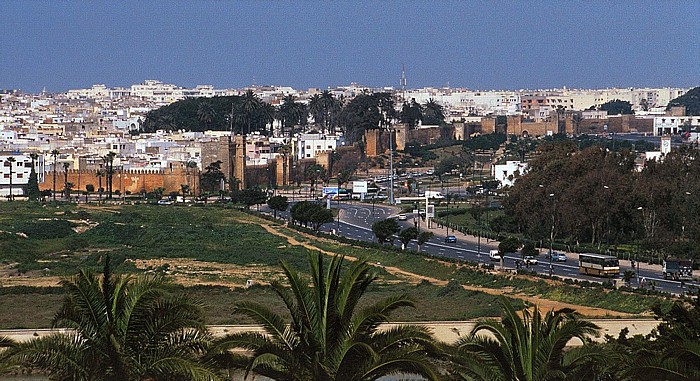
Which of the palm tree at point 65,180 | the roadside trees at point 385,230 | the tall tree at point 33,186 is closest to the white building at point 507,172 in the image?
the palm tree at point 65,180

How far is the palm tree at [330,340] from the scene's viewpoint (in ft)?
35.1

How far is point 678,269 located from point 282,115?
239 ft

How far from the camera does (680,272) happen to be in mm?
33000

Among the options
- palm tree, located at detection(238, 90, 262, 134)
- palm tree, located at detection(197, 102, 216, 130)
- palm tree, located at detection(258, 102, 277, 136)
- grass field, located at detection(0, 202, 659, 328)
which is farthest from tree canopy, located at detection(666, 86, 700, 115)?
grass field, located at detection(0, 202, 659, 328)

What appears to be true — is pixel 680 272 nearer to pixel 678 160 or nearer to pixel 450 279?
pixel 450 279

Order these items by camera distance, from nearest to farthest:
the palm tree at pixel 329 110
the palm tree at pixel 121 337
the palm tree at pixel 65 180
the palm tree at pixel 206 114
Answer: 1. the palm tree at pixel 121 337
2. the palm tree at pixel 65 180
3. the palm tree at pixel 206 114
4. the palm tree at pixel 329 110

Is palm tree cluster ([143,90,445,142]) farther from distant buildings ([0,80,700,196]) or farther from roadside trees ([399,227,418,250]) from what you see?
roadside trees ([399,227,418,250])

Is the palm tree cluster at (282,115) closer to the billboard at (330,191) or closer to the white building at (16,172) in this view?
the billboard at (330,191)

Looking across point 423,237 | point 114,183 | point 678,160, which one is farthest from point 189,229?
point 114,183

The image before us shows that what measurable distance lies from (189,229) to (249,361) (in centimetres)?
3747

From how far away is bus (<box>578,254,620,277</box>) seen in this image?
33125 millimetres

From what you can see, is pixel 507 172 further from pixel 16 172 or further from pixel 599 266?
pixel 599 266

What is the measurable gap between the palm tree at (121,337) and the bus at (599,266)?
915 inches

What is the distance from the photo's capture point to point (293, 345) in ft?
36.1
